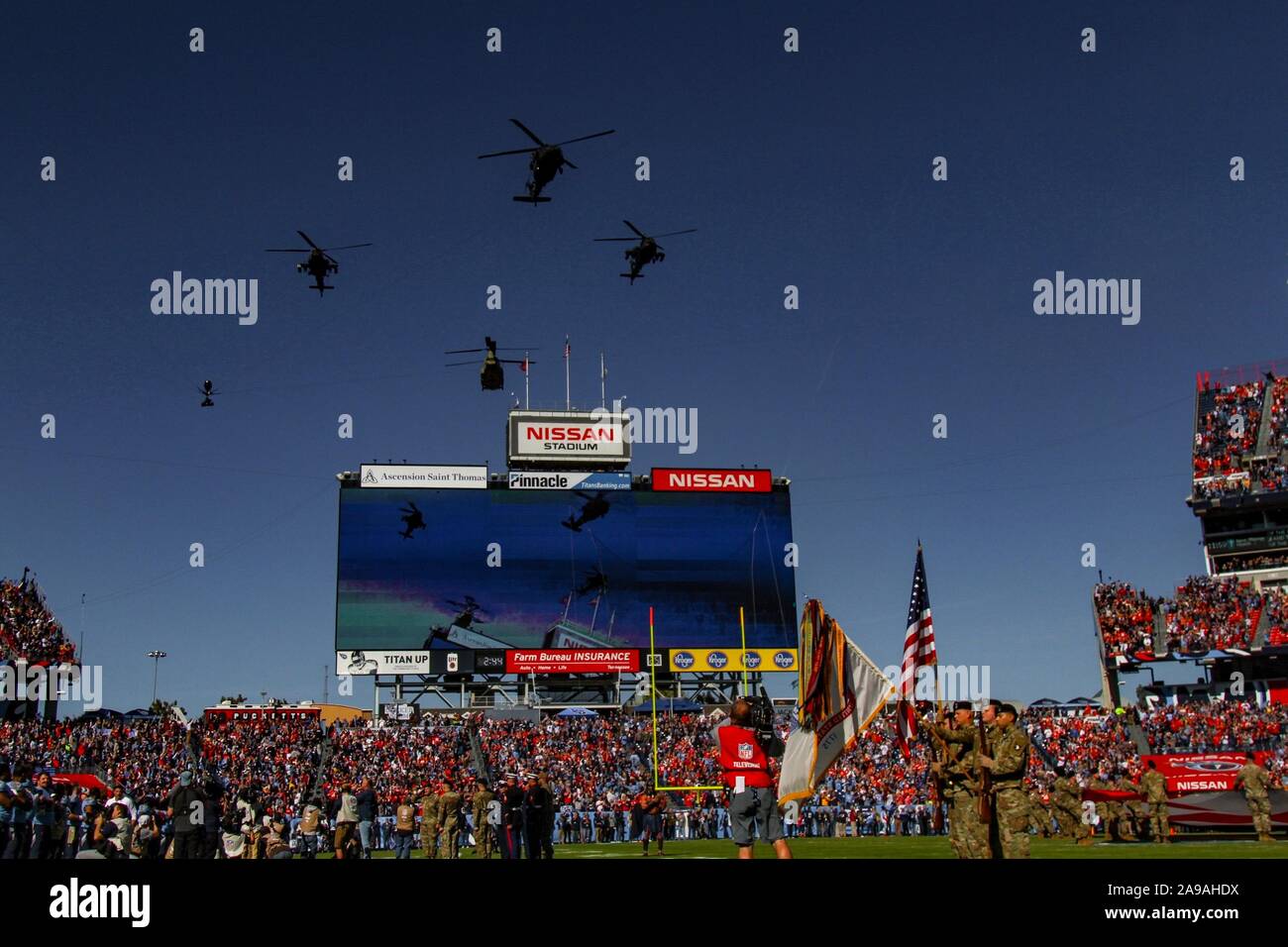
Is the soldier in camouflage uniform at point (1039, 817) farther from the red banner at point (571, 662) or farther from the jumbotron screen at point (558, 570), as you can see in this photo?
the red banner at point (571, 662)

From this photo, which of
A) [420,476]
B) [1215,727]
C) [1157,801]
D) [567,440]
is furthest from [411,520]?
[1157,801]

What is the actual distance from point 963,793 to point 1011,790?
583 mm

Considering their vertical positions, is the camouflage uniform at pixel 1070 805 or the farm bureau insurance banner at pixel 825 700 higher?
the farm bureau insurance banner at pixel 825 700


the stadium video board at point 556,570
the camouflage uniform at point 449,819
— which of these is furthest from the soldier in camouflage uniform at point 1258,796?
the stadium video board at point 556,570

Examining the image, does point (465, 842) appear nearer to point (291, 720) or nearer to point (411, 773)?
point (411, 773)

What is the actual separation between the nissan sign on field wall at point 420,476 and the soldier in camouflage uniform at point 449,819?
3611 centimetres

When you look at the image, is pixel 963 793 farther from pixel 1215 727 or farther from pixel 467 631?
pixel 467 631

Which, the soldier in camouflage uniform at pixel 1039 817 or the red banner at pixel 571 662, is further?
the red banner at pixel 571 662

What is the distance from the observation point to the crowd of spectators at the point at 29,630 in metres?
55.8

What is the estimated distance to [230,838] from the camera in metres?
18.8

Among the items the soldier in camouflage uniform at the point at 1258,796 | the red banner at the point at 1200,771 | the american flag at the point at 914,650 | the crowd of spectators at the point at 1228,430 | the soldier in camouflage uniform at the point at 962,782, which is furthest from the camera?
the crowd of spectators at the point at 1228,430
